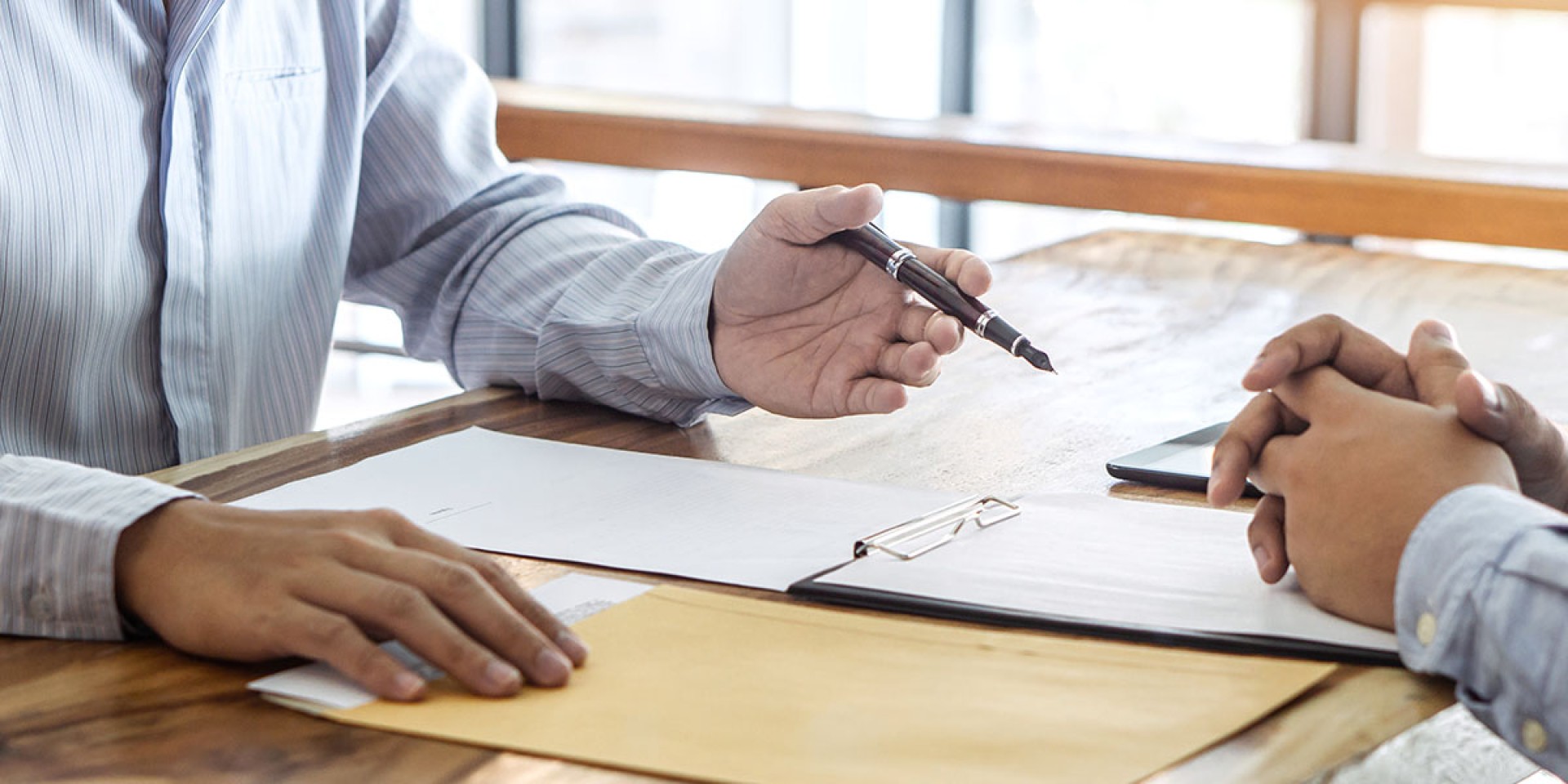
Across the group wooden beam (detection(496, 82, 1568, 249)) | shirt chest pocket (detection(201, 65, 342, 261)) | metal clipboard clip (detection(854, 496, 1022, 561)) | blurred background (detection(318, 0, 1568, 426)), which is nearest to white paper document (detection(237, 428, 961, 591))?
metal clipboard clip (detection(854, 496, 1022, 561))

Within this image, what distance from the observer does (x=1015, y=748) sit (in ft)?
2.25

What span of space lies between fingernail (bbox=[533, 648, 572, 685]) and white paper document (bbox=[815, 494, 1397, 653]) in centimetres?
17

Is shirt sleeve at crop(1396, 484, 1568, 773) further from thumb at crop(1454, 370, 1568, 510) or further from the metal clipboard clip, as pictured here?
the metal clipboard clip

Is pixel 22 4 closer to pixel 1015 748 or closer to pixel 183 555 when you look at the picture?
pixel 183 555

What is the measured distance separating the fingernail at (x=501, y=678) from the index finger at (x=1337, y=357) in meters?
0.41

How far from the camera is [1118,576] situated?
2.92 feet

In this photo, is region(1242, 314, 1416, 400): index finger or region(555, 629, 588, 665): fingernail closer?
region(555, 629, 588, 665): fingernail

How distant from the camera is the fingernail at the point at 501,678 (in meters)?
0.73

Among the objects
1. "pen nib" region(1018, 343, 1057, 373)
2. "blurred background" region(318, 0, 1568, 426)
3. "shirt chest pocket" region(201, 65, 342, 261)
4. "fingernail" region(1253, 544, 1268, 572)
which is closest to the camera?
"fingernail" region(1253, 544, 1268, 572)

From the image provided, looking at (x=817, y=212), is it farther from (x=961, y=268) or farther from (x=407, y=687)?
(x=407, y=687)

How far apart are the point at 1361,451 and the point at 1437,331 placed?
0.40 feet

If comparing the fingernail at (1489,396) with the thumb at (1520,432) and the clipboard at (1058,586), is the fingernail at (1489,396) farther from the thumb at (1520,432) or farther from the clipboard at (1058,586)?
the clipboard at (1058,586)

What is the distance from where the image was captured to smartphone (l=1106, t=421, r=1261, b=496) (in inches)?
42.4

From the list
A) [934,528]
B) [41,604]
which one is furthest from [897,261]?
[41,604]
